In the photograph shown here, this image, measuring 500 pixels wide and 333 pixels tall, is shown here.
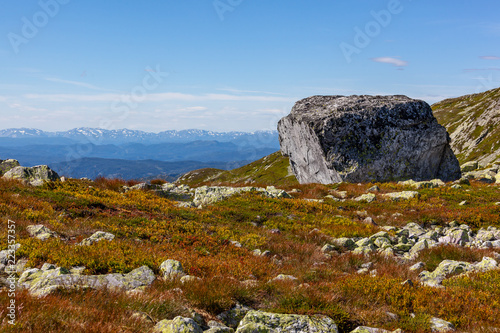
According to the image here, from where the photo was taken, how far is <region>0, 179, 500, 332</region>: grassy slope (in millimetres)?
5355

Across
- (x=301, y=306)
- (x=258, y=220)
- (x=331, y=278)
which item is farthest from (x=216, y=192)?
(x=301, y=306)

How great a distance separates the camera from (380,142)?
2833 centimetres

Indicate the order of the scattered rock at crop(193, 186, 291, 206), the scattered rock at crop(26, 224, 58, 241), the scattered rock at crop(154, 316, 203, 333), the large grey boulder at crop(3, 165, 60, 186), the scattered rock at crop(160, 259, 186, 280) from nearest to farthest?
the scattered rock at crop(154, 316, 203, 333), the scattered rock at crop(160, 259, 186, 280), the scattered rock at crop(26, 224, 58, 241), the large grey boulder at crop(3, 165, 60, 186), the scattered rock at crop(193, 186, 291, 206)

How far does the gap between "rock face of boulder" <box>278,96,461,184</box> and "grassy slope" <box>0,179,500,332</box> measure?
9.33m

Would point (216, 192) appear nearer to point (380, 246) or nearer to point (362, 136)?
point (380, 246)

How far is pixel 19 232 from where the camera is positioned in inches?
373

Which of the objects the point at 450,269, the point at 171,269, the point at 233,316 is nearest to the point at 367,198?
the point at 450,269

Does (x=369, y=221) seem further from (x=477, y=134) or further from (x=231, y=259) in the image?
(x=477, y=134)

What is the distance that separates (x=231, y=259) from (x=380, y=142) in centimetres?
2349

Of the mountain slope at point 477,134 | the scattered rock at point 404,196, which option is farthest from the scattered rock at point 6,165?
the mountain slope at point 477,134

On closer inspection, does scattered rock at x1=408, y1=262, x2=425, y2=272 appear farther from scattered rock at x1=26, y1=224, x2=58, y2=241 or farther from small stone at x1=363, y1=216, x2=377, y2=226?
scattered rock at x1=26, y1=224, x2=58, y2=241

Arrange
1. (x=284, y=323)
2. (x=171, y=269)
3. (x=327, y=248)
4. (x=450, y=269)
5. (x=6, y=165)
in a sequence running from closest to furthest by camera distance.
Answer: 1. (x=284, y=323)
2. (x=171, y=269)
3. (x=450, y=269)
4. (x=327, y=248)
5. (x=6, y=165)

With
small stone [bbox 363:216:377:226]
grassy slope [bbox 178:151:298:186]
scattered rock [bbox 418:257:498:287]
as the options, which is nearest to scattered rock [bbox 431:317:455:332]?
scattered rock [bbox 418:257:498:287]

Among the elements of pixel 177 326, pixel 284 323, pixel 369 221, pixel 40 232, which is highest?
pixel 40 232
